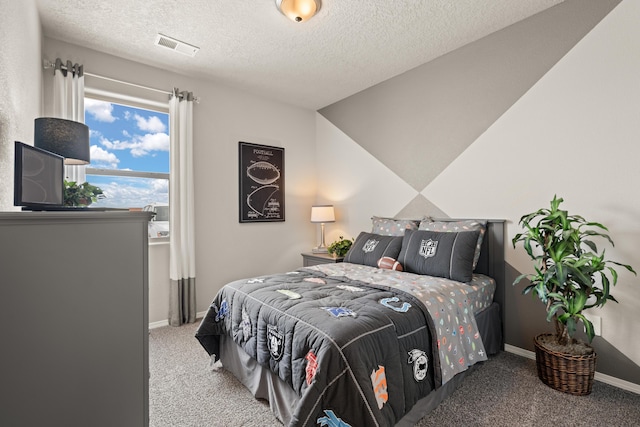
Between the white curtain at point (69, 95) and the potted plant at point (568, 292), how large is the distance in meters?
3.70

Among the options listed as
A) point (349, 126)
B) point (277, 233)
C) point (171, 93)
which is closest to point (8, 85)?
point (171, 93)

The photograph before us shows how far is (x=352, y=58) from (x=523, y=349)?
3058mm

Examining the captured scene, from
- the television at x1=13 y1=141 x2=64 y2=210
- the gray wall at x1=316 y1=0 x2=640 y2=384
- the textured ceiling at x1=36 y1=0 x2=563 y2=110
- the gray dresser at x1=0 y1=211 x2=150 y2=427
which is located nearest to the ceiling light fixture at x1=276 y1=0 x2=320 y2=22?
the textured ceiling at x1=36 y1=0 x2=563 y2=110

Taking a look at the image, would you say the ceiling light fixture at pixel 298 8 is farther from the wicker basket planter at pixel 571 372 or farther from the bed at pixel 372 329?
the wicker basket planter at pixel 571 372

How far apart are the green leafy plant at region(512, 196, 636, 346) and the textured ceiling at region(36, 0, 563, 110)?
5.43ft

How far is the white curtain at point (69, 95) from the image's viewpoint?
8.77 feet

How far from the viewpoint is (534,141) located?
8.30 ft

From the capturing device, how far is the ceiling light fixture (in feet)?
7.29

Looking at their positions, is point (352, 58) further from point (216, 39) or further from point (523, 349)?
point (523, 349)

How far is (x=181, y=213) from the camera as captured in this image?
3.32 metres

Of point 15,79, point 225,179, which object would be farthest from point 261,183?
point 15,79

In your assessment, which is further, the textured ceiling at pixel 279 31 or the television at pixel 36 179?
the textured ceiling at pixel 279 31

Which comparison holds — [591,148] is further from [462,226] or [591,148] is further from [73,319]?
[73,319]


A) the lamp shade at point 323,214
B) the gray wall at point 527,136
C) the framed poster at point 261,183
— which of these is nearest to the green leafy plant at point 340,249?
the lamp shade at point 323,214
